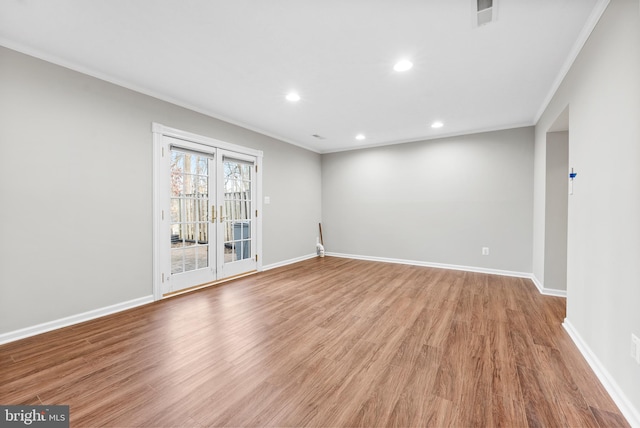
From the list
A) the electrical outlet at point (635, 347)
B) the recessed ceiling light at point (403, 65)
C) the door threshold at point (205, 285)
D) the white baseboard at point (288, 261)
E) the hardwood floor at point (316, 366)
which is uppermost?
the recessed ceiling light at point (403, 65)

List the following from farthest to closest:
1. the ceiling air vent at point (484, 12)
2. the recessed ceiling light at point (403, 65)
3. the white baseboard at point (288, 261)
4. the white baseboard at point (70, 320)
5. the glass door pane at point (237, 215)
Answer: the white baseboard at point (288, 261) < the glass door pane at point (237, 215) < the recessed ceiling light at point (403, 65) < the white baseboard at point (70, 320) < the ceiling air vent at point (484, 12)

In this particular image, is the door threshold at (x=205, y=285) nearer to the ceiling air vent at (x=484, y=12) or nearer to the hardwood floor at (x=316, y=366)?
the hardwood floor at (x=316, y=366)

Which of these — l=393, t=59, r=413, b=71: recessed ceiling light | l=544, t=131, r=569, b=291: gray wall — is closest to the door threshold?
l=393, t=59, r=413, b=71: recessed ceiling light

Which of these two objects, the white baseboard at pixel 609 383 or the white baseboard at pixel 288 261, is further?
the white baseboard at pixel 288 261

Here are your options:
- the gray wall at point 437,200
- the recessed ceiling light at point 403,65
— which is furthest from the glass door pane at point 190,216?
the gray wall at point 437,200

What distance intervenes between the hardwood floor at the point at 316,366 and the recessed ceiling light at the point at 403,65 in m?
2.58

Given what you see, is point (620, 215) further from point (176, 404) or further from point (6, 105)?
point (6, 105)

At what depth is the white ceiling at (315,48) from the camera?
1.85 m

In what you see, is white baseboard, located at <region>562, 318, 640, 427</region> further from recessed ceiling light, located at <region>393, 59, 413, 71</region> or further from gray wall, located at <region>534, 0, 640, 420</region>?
recessed ceiling light, located at <region>393, 59, 413, 71</region>

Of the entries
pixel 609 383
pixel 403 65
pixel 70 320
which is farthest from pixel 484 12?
pixel 70 320

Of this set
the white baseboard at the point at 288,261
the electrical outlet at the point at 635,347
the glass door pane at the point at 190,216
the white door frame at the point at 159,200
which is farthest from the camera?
the white baseboard at the point at 288,261

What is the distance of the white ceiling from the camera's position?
6.07ft

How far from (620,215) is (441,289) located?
239 cm

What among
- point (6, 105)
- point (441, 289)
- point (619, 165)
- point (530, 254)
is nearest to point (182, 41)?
point (6, 105)
